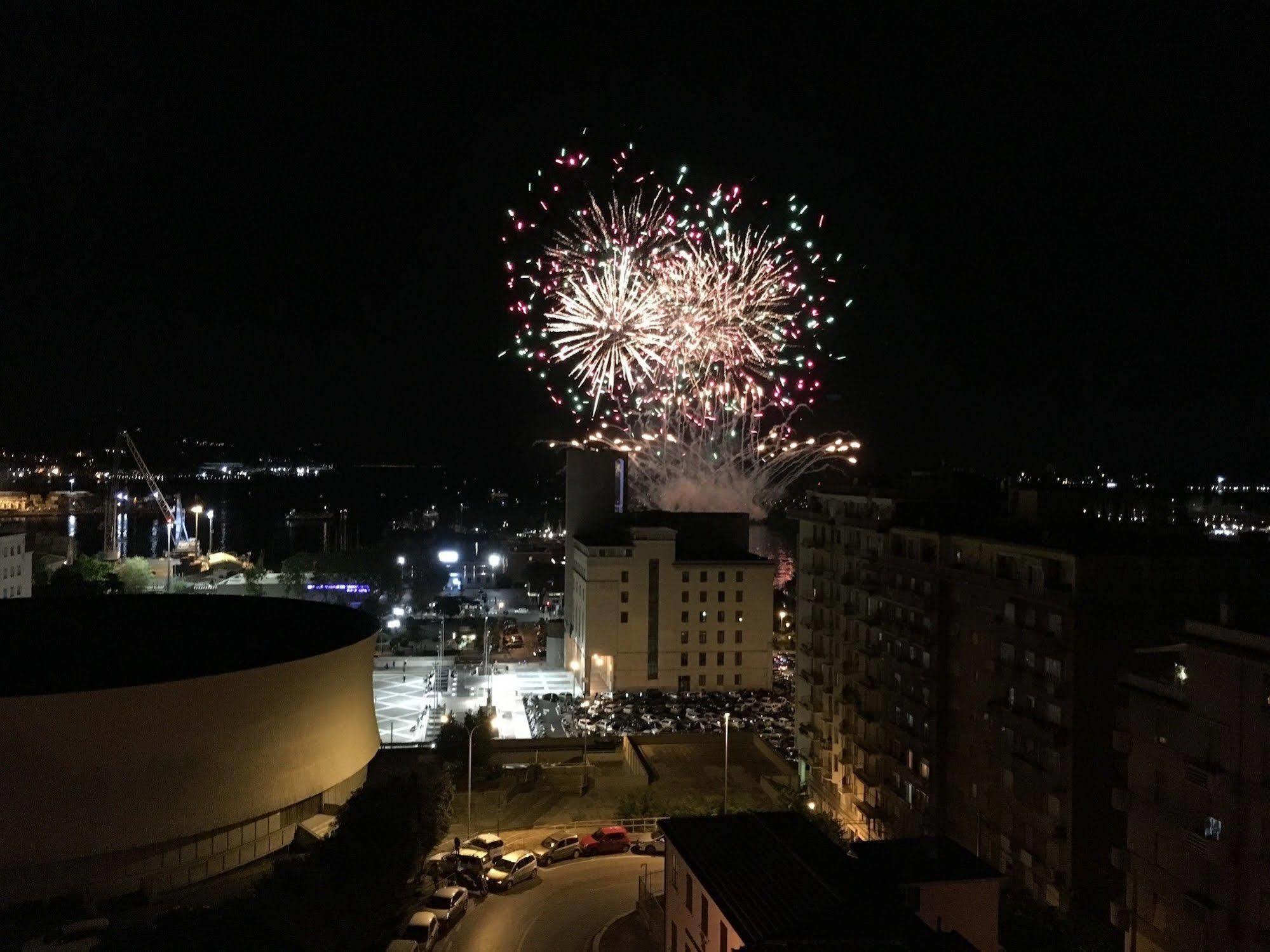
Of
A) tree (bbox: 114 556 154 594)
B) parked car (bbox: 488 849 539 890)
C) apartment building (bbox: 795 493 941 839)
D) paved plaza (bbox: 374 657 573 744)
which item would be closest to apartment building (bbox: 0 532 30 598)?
tree (bbox: 114 556 154 594)

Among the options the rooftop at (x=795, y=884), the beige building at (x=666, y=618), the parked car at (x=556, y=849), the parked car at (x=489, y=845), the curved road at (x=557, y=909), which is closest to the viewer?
the rooftop at (x=795, y=884)

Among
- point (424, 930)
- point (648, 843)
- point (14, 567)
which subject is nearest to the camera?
point (424, 930)

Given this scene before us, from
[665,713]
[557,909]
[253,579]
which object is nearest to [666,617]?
[665,713]

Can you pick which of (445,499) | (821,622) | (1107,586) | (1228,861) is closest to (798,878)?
(1228,861)

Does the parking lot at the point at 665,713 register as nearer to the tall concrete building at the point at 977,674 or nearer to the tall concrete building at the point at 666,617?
the tall concrete building at the point at 666,617

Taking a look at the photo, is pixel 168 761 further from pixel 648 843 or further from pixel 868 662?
pixel 868 662

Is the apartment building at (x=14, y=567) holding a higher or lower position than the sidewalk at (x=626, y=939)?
higher

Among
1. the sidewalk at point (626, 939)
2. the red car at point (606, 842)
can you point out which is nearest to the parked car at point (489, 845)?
the red car at point (606, 842)
